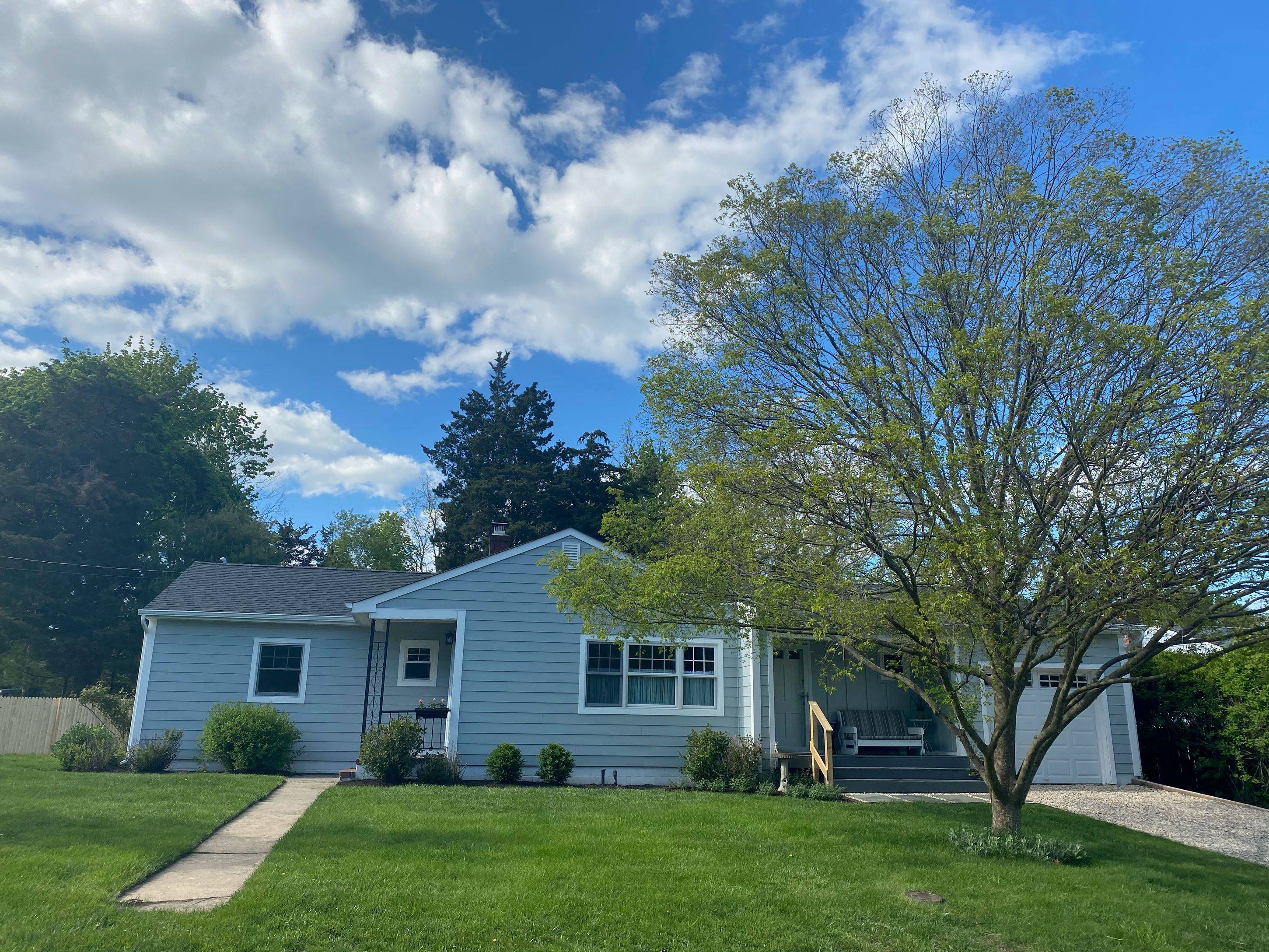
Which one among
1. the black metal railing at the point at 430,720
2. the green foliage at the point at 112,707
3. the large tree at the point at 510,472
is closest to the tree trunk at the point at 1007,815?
the black metal railing at the point at 430,720

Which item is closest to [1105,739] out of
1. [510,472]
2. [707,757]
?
[707,757]

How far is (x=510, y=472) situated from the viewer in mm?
36156

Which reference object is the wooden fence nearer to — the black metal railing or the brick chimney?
the black metal railing

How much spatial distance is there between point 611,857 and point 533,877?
107 centimetres

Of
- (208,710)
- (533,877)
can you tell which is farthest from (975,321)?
(208,710)

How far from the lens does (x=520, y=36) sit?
41.0 ft

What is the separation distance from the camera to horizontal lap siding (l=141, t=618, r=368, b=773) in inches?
589

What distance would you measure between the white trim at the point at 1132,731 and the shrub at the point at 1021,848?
7976 millimetres

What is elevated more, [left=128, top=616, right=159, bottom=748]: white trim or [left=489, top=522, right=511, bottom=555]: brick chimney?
[left=489, top=522, right=511, bottom=555]: brick chimney

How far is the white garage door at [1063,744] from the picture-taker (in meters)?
15.4

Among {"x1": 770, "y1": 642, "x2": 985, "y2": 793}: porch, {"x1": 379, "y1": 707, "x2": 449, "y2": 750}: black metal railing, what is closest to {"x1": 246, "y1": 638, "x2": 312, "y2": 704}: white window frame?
{"x1": 379, "y1": 707, "x2": 449, "y2": 750}: black metal railing

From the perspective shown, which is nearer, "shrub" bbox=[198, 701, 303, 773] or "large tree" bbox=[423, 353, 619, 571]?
"shrub" bbox=[198, 701, 303, 773]

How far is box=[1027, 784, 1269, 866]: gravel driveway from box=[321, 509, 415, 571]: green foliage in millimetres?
32401

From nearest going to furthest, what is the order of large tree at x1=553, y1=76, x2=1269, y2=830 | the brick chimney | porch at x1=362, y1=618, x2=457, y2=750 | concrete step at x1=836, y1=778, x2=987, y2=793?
large tree at x1=553, y1=76, x2=1269, y2=830 < concrete step at x1=836, y1=778, x2=987, y2=793 < porch at x1=362, y1=618, x2=457, y2=750 < the brick chimney
